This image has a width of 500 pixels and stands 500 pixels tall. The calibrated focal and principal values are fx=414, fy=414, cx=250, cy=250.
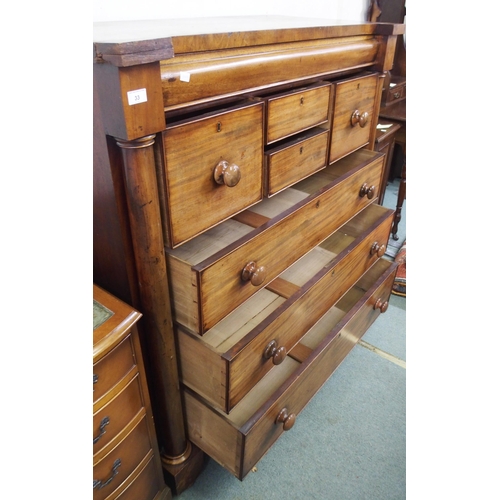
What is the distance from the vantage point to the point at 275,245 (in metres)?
0.85

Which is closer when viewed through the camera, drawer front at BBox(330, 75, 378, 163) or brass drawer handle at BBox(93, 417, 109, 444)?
brass drawer handle at BBox(93, 417, 109, 444)

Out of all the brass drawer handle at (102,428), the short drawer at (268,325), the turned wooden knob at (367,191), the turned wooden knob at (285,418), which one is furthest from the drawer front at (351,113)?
the brass drawer handle at (102,428)

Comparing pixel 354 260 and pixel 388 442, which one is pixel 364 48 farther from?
pixel 388 442

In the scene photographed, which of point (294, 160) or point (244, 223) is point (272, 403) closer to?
point (244, 223)

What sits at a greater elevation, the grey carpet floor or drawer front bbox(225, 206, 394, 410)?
drawer front bbox(225, 206, 394, 410)

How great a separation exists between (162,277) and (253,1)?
98 centimetres

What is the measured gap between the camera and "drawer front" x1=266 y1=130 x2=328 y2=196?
823 mm

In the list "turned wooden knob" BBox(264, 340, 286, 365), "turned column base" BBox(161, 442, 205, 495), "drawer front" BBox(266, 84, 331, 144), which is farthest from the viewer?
"turned column base" BBox(161, 442, 205, 495)

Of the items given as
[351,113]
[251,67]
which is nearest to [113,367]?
[251,67]

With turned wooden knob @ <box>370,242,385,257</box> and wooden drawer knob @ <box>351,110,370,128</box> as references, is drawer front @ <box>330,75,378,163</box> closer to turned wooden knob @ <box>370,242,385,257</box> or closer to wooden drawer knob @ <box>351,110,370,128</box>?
wooden drawer knob @ <box>351,110,370,128</box>

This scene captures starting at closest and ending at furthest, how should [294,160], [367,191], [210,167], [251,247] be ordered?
1. [210,167]
2. [251,247]
3. [294,160]
4. [367,191]

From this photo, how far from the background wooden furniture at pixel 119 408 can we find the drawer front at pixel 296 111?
0.43 meters

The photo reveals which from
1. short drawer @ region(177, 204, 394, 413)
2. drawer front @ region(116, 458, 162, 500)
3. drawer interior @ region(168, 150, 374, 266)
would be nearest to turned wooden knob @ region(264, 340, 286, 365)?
short drawer @ region(177, 204, 394, 413)

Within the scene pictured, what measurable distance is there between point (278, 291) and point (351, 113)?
47cm
